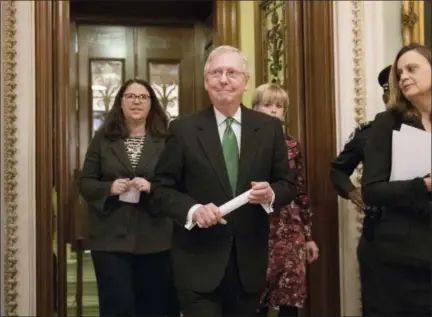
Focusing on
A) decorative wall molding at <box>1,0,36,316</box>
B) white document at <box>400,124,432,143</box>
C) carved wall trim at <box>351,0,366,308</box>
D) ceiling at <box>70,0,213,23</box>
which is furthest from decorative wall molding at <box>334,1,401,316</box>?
white document at <box>400,124,432,143</box>

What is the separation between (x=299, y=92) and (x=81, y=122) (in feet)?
3.61

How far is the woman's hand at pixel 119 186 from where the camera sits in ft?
7.50

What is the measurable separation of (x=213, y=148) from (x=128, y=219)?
0.82 meters

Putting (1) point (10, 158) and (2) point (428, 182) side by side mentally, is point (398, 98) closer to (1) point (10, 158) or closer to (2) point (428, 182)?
(2) point (428, 182)

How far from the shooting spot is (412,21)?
2789 millimetres

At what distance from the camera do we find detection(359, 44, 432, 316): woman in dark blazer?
1.48 meters

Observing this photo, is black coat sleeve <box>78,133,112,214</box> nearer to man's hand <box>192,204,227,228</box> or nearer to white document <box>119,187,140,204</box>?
white document <box>119,187,140,204</box>

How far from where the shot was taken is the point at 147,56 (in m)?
3.38

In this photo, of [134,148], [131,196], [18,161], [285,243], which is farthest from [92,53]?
[285,243]

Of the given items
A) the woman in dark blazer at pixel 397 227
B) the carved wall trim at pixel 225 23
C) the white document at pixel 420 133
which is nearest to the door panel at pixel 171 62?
the carved wall trim at pixel 225 23

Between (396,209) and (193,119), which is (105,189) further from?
(396,209)

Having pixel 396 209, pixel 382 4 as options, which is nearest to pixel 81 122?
pixel 382 4

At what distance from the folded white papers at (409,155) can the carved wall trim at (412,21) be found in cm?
147

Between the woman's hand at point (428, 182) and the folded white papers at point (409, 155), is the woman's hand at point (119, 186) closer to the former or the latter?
the folded white papers at point (409, 155)
